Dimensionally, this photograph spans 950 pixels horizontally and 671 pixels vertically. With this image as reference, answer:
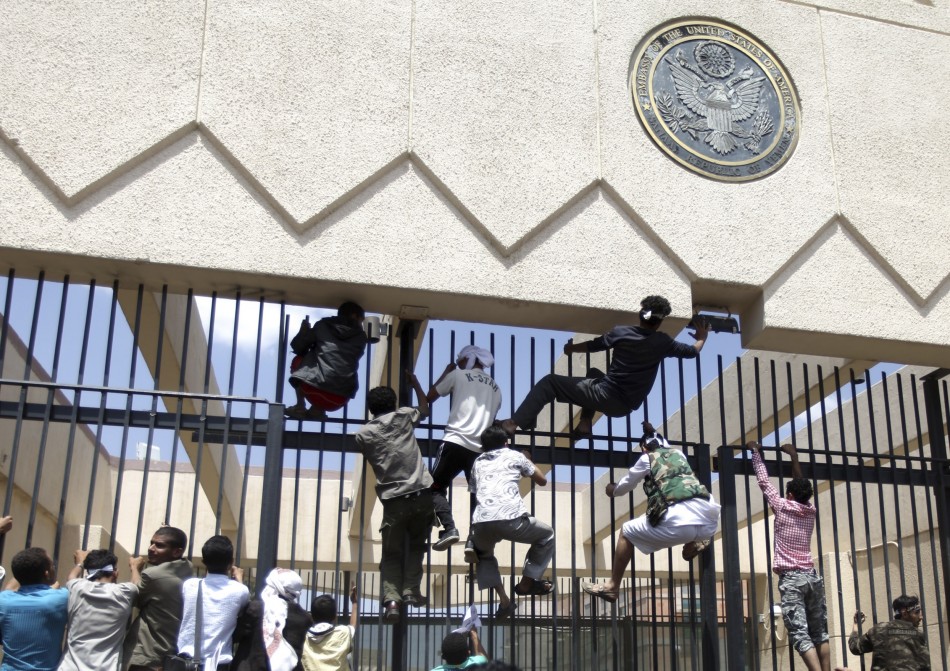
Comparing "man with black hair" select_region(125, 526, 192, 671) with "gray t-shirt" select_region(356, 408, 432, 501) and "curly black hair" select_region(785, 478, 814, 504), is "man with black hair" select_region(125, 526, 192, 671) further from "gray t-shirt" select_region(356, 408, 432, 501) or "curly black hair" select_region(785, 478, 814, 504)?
"curly black hair" select_region(785, 478, 814, 504)

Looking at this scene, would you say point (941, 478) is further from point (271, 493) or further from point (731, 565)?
point (271, 493)

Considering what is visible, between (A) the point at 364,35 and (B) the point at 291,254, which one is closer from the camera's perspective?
(B) the point at 291,254

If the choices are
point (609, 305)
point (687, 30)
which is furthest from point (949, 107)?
point (609, 305)

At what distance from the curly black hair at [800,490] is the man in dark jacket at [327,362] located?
10.6 ft

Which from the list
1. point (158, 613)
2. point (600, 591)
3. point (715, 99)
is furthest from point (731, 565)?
point (158, 613)

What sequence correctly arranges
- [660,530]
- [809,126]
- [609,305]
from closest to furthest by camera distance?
1. [660,530]
2. [609,305]
3. [809,126]

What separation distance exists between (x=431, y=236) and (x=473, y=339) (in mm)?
878

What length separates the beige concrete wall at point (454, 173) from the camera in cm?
776

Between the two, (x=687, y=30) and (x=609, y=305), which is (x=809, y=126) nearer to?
(x=687, y=30)

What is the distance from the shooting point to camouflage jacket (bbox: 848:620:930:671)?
775 centimetres

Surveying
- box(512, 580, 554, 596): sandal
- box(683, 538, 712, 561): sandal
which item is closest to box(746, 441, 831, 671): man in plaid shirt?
box(683, 538, 712, 561): sandal

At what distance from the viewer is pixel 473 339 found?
8516mm

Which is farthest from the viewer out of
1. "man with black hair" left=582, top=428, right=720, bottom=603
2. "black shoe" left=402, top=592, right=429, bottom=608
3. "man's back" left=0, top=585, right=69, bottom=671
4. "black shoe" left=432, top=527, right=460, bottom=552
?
"man with black hair" left=582, top=428, right=720, bottom=603

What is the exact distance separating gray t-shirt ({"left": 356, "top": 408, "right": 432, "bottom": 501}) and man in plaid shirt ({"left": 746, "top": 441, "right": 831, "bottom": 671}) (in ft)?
8.34
